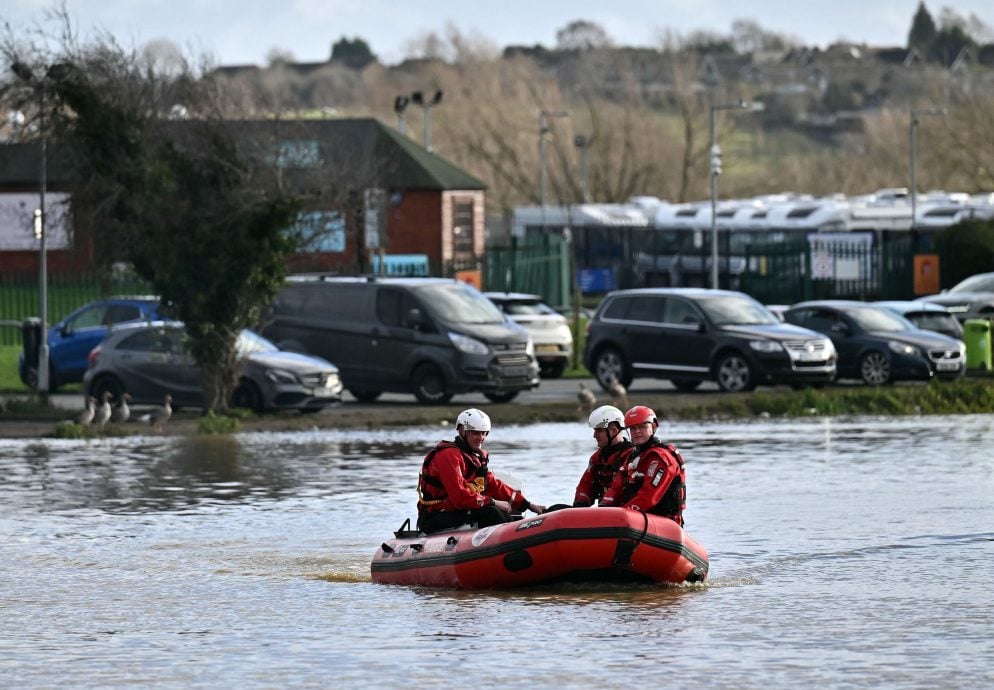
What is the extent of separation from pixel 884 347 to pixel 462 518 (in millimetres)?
19917

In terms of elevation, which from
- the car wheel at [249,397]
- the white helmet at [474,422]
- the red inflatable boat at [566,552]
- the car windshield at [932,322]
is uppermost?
the car windshield at [932,322]

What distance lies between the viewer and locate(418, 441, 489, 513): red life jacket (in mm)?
17469

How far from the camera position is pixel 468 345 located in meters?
33.0

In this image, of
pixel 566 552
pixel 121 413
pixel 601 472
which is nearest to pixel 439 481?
pixel 601 472

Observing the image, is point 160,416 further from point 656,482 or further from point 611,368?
point 656,482

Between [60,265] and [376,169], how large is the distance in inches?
356

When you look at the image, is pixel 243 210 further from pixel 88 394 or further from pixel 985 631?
pixel 985 631

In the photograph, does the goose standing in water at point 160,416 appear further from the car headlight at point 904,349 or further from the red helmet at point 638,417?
the red helmet at point 638,417

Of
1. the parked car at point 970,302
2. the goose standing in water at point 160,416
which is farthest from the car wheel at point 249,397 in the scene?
the parked car at point 970,302

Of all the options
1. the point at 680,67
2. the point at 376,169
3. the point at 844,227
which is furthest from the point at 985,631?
the point at 680,67

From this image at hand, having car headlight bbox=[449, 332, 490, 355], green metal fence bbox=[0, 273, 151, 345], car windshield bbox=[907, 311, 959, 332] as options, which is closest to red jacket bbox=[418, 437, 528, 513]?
car headlight bbox=[449, 332, 490, 355]

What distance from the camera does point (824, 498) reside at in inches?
916

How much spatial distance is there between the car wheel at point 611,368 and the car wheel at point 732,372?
5.59 ft

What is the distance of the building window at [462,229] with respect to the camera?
211 ft
